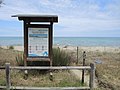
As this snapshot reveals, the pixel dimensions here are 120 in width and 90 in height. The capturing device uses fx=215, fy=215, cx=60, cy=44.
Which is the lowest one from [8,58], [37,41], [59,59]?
[8,58]

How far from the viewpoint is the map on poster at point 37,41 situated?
929 centimetres

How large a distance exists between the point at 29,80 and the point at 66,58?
318 cm

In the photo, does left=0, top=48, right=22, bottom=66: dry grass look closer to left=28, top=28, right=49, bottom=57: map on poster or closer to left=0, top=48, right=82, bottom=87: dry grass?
left=0, top=48, right=82, bottom=87: dry grass

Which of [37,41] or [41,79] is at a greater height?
[37,41]

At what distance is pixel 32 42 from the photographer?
30.5 ft

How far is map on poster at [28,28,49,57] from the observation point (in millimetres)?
9289

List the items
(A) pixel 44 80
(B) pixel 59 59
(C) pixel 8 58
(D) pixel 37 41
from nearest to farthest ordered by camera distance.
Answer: (A) pixel 44 80, (D) pixel 37 41, (B) pixel 59 59, (C) pixel 8 58

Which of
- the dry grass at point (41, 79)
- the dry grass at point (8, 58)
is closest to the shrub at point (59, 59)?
the dry grass at point (41, 79)

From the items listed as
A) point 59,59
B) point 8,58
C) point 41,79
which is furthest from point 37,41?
point 8,58

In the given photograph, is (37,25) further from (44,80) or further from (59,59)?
(59,59)

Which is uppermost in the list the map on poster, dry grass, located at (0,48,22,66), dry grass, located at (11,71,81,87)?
the map on poster

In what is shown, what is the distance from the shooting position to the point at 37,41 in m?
9.28

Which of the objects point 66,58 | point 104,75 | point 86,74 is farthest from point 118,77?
point 66,58

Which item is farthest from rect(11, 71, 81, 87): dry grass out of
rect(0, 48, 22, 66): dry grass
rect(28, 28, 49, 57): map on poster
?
rect(0, 48, 22, 66): dry grass
